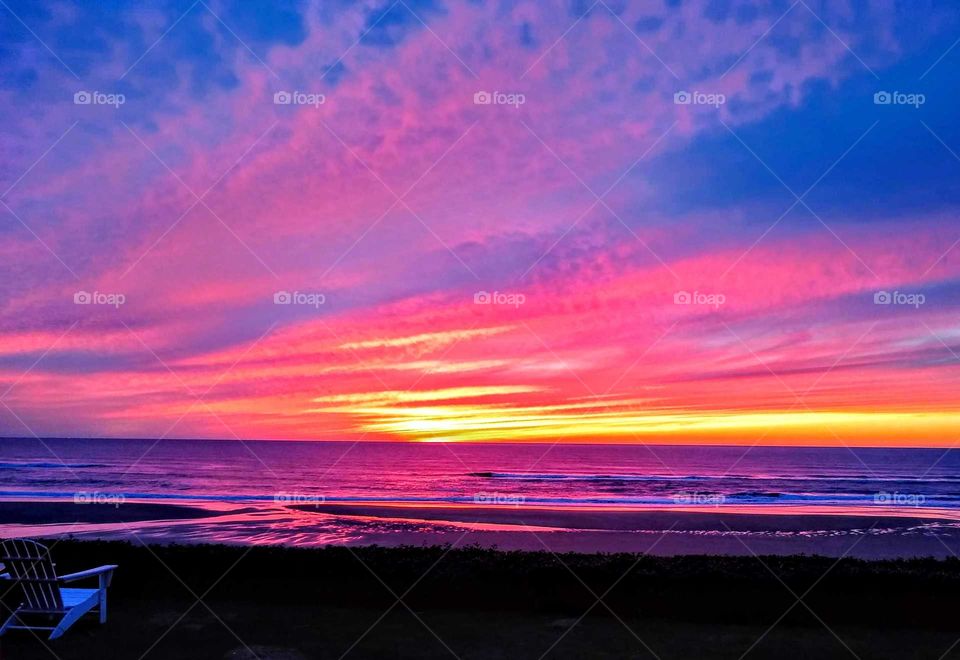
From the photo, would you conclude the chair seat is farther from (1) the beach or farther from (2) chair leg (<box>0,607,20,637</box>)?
(1) the beach

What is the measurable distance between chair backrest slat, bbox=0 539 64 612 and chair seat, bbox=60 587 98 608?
92 mm

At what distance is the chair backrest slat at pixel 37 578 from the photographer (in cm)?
611

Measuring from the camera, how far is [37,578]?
20.0 ft

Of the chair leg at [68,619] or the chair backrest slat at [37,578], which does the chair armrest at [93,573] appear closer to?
the chair backrest slat at [37,578]

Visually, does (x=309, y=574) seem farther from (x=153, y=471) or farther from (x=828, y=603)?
(x=153, y=471)

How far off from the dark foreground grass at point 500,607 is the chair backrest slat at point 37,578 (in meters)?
0.30

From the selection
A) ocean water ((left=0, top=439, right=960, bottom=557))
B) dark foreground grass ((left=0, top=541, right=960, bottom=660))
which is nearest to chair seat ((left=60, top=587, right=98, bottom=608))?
dark foreground grass ((left=0, top=541, right=960, bottom=660))

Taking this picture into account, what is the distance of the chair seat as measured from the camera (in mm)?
6215

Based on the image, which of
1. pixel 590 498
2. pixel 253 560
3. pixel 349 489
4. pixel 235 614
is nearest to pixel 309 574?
pixel 253 560

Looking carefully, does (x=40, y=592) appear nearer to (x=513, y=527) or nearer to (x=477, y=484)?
(x=513, y=527)

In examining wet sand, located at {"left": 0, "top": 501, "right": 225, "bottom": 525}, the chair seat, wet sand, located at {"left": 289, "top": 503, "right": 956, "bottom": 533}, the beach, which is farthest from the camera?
wet sand, located at {"left": 0, "top": 501, "right": 225, "bottom": 525}

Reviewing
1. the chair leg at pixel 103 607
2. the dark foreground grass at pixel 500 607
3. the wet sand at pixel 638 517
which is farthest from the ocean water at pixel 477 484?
the chair leg at pixel 103 607

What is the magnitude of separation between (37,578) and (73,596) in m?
0.48

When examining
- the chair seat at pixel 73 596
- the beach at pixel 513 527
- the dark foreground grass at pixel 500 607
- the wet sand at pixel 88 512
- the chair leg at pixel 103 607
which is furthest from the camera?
the wet sand at pixel 88 512
